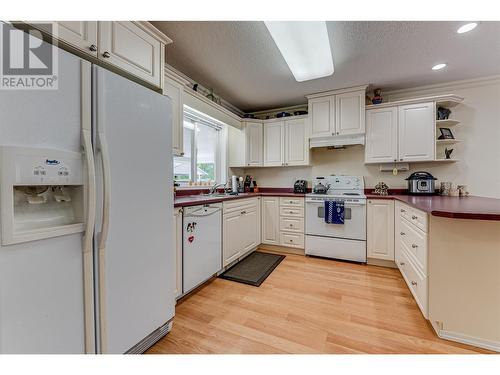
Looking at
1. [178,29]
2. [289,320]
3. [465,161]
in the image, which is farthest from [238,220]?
[465,161]

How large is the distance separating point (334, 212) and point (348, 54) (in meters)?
1.86

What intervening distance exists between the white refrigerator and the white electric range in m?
2.25

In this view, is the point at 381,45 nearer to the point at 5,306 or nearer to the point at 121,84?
the point at 121,84

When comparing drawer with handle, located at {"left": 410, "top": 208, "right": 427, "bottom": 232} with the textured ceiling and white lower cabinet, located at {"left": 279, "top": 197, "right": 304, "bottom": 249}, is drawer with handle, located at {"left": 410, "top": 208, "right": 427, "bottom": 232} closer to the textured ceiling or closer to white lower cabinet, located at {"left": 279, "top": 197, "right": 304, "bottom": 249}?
white lower cabinet, located at {"left": 279, "top": 197, "right": 304, "bottom": 249}

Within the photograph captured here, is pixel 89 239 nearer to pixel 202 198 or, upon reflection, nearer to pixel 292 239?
pixel 202 198

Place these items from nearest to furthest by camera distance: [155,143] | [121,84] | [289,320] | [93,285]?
[93,285] < [121,84] < [155,143] < [289,320]

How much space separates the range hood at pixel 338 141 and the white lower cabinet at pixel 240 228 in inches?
50.2

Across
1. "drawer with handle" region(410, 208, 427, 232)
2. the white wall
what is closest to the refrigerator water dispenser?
"drawer with handle" region(410, 208, 427, 232)

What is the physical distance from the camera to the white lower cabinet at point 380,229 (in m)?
2.68

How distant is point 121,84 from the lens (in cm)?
116

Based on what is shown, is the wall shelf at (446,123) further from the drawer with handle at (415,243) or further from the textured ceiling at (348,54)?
the drawer with handle at (415,243)

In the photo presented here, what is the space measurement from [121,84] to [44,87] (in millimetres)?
335

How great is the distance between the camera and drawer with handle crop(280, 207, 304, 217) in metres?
3.19

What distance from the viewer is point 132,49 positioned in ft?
4.82
